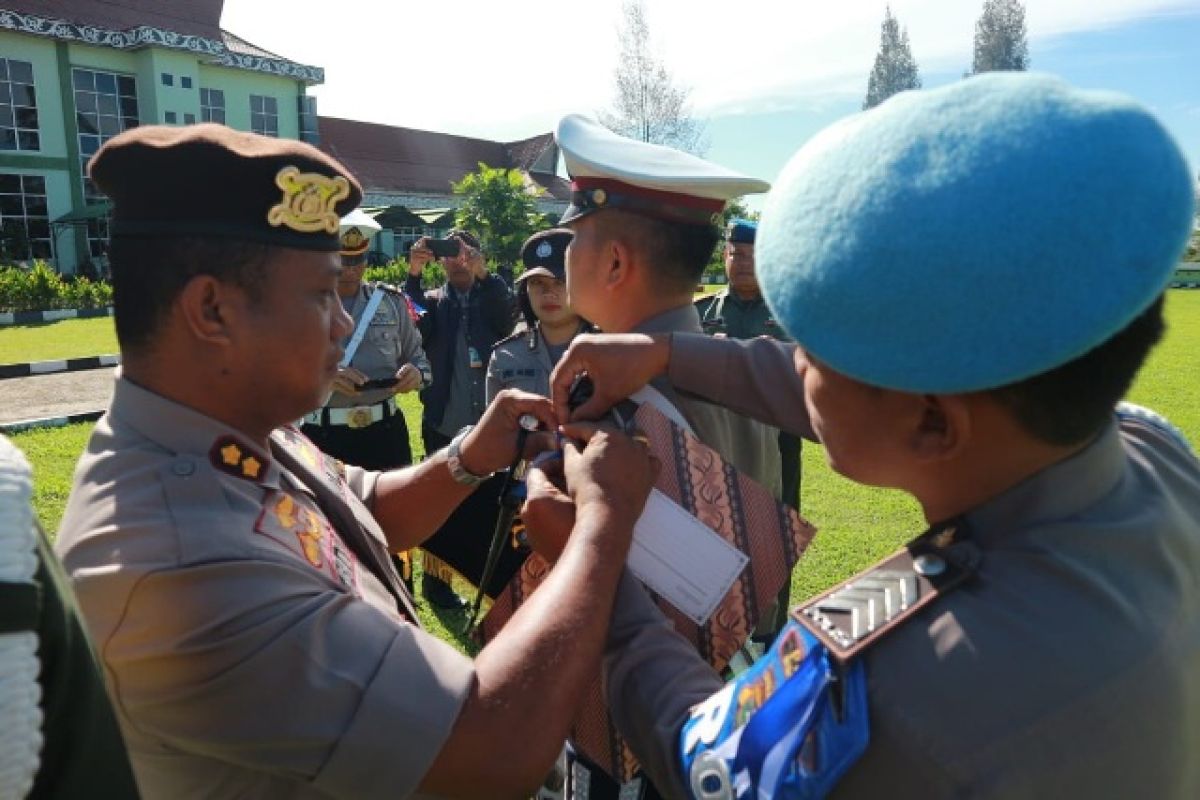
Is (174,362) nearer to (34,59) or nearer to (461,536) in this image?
(461,536)

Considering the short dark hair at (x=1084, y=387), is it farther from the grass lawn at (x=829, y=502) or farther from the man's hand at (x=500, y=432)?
the grass lawn at (x=829, y=502)

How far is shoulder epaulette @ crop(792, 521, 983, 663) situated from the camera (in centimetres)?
101

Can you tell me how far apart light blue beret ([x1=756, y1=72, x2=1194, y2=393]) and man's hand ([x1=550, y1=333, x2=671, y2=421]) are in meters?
0.93

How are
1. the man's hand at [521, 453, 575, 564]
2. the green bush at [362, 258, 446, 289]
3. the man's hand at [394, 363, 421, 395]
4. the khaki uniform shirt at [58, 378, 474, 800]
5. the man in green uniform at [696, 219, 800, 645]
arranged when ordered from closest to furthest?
the khaki uniform shirt at [58, 378, 474, 800] → the man's hand at [521, 453, 575, 564] → the man's hand at [394, 363, 421, 395] → the man in green uniform at [696, 219, 800, 645] → the green bush at [362, 258, 446, 289]

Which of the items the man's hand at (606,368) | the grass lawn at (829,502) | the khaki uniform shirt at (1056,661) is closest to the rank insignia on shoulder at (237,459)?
the man's hand at (606,368)

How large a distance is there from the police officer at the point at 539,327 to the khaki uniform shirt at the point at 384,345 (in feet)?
2.85

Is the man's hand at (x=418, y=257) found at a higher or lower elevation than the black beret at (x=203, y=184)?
lower

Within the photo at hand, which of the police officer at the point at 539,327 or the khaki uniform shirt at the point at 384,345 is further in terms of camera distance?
the khaki uniform shirt at the point at 384,345

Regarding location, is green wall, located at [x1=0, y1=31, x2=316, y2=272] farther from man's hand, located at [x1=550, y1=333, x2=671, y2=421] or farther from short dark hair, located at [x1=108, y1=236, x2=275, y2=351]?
man's hand, located at [x1=550, y1=333, x2=671, y2=421]

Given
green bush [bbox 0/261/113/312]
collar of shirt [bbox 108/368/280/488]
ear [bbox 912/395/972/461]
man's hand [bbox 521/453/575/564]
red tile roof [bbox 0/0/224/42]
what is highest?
red tile roof [bbox 0/0/224/42]

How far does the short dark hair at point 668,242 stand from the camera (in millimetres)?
2201

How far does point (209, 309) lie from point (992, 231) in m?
1.38

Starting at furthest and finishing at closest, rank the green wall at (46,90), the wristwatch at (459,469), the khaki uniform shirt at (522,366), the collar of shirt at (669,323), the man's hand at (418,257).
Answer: the green wall at (46,90) < the man's hand at (418,257) < the khaki uniform shirt at (522,366) < the wristwatch at (459,469) < the collar of shirt at (669,323)

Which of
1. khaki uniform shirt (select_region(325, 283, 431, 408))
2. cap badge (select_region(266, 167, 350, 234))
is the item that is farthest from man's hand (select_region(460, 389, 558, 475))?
khaki uniform shirt (select_region(325, 283, 431, 408))
